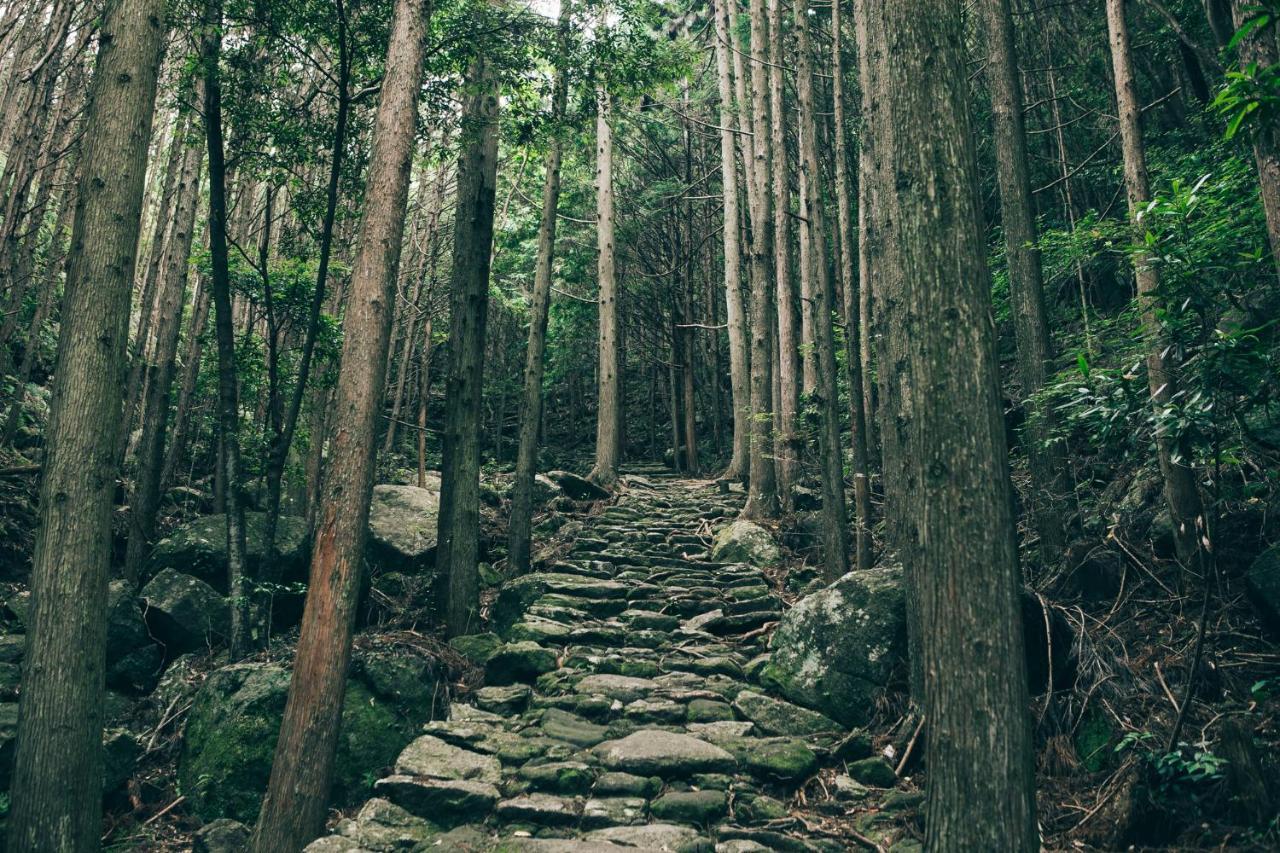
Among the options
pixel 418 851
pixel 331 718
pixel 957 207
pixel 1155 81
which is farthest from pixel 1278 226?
pixel 1155 81

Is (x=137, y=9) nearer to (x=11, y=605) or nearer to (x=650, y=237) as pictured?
(x=11, y=605)

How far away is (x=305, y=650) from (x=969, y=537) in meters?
4.01

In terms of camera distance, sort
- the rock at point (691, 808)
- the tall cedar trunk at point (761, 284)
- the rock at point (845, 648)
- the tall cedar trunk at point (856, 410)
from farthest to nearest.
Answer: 1. the tall cedar trunk at point (761, 284)
2. the tall cedar trunk at point (856, 410)
3. the rock at point (845, 648)
4. the rock at point (691, 808)

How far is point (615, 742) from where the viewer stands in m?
5.16

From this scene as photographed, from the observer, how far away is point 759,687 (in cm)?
611

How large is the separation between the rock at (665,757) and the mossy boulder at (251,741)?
1844mm

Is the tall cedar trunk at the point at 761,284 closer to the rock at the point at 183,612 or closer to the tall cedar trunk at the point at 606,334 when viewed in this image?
the tall cedar trunk at the point at 606,334

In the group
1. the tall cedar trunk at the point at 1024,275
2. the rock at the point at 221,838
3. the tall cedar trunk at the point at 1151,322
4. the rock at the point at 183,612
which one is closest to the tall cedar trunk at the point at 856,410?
the tall cedar trunk at the point at 1024,275

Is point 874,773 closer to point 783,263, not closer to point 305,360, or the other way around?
point 305,360

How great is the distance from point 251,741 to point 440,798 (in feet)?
6.47

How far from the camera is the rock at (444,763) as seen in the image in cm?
478

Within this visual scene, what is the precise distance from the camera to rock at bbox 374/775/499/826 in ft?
14.7

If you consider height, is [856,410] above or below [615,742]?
above

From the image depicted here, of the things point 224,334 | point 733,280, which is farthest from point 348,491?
point 733,280
